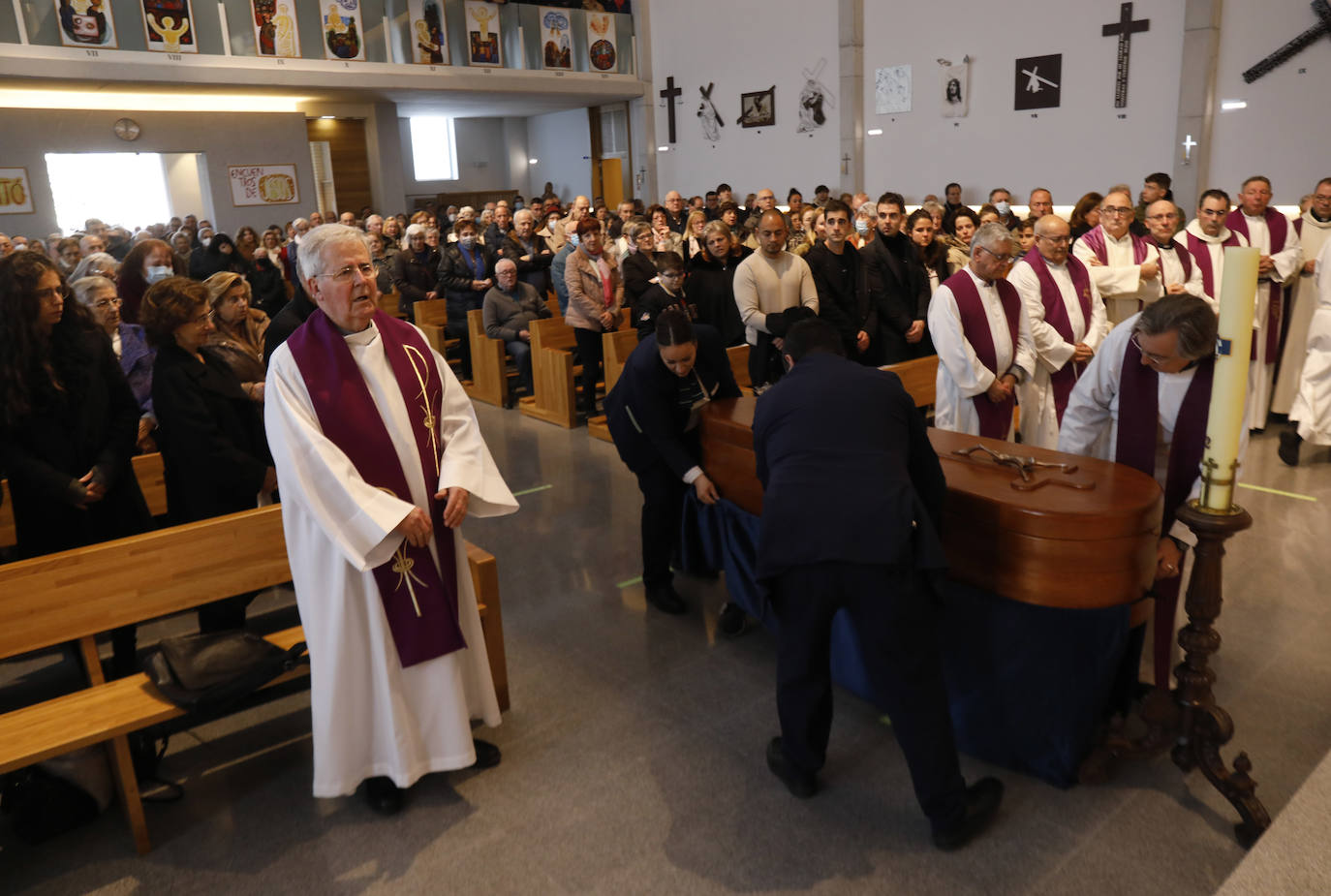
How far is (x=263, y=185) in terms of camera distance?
1766 centimetres

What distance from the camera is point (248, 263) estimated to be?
10102 millimetres

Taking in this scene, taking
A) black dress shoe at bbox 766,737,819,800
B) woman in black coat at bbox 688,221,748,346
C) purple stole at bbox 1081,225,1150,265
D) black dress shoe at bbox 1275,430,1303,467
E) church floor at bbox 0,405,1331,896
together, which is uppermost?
purple stole at bbox 1081,225,1150,265

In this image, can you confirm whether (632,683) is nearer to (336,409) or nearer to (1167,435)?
(336,409)

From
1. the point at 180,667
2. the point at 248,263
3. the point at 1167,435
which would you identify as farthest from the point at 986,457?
the point at 248,263

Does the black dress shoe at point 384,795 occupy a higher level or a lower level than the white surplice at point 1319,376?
lower

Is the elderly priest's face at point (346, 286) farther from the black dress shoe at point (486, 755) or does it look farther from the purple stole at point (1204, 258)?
the purple stole at point (1204, 258)

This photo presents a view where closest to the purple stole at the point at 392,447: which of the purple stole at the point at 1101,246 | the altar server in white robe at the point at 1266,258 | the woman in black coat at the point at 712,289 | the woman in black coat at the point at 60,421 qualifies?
the woman in black coat at the point at 60,421

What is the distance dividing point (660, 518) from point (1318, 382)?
14.3ft

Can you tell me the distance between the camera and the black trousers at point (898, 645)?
2.63 meters

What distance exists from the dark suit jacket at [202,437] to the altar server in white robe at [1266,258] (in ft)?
20.3

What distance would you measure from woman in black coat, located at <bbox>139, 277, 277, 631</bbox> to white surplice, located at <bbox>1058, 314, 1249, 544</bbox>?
3.09 metres

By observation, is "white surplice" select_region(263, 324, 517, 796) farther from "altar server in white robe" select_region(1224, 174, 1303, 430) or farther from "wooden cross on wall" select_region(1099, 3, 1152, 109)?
Answer: "wooden cross on wall" select_region(1099, 3, 1152, 109)

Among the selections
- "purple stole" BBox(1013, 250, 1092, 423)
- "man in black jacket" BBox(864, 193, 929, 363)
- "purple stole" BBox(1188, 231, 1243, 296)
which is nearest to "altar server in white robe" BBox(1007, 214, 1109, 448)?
"purple stole" BBox(1013, 250, 1092, 423)

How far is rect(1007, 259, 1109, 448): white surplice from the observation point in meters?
5.12
